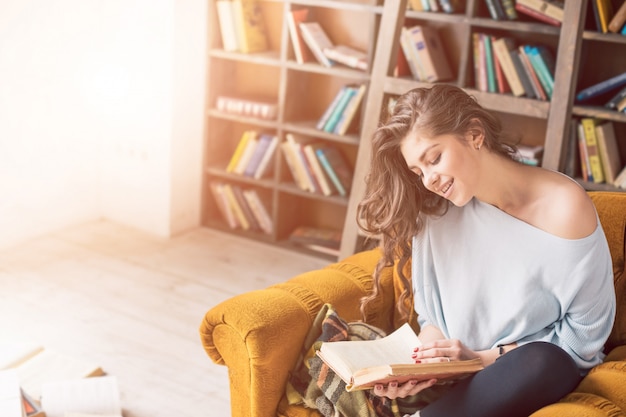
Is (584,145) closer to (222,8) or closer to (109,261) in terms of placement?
(222,8)

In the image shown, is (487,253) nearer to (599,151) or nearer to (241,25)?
(599,151)

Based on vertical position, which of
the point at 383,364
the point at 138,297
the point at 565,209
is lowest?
the point at 138,297

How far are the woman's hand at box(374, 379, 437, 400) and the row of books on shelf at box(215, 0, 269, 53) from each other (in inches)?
94.0

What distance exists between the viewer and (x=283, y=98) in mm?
3676

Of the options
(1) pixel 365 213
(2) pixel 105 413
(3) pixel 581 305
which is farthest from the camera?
(2) pixel 105 413

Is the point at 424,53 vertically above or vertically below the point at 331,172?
above

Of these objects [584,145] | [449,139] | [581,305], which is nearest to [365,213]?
[449,139]

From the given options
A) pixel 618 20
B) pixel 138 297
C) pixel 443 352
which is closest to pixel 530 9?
pixel 618 20

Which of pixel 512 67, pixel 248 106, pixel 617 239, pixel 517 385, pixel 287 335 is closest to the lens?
pixel 517 385

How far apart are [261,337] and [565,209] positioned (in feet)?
2.35

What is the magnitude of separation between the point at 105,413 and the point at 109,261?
1.27 m

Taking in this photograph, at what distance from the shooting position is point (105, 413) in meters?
2.35

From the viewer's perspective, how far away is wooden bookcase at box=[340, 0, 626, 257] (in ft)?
9.41

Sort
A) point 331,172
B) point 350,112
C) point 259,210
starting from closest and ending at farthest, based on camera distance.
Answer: point 350,112 < point 331,172 < point 259,210
